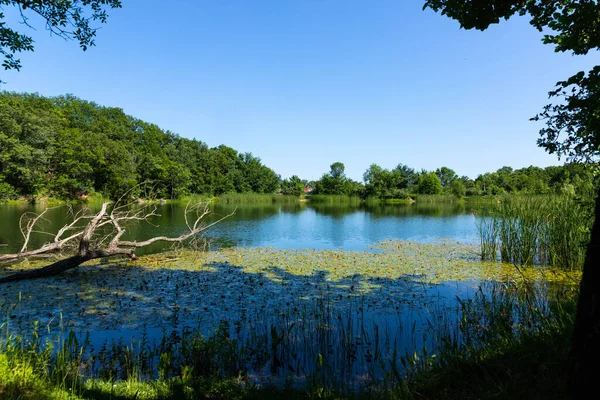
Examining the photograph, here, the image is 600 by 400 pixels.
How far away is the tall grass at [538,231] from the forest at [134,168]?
65cm

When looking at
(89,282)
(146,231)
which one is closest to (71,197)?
(146,231)

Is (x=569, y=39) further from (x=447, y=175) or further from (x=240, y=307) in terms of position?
(x=447, y=175)

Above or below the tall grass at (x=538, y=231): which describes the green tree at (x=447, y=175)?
above

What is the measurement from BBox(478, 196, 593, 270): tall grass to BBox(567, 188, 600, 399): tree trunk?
10.2 metres

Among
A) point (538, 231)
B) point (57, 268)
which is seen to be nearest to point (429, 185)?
point (538, 231)

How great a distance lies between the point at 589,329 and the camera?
7.75ft

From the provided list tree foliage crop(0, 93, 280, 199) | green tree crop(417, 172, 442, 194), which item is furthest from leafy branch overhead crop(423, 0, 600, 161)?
green tree crop(417, 172, 442, 194)

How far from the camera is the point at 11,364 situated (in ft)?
12.1

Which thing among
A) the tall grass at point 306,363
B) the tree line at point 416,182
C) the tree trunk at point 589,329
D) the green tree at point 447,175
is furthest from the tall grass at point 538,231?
the green tree at point 447,175

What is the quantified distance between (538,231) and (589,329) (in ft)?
38.9

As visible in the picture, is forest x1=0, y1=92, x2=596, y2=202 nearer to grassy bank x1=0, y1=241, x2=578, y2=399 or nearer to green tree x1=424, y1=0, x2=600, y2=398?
green tree x1=424, y1=0, x2=600, y2=398

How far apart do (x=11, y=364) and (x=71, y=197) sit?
172ft

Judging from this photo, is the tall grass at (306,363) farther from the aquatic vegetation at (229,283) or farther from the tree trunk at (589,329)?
the aquatic vegetation at (229,283)

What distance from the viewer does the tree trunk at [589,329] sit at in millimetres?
2291
